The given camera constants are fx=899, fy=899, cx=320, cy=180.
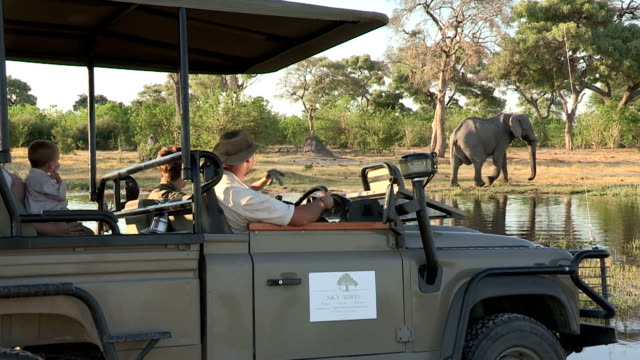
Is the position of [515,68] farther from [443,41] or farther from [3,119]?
[3,119]

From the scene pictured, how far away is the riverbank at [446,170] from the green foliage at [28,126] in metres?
0.67

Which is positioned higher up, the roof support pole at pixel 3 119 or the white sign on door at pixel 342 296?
the roof support pole at pixel 3 119

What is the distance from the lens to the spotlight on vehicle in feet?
14.3

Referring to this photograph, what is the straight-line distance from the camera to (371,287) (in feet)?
14.5

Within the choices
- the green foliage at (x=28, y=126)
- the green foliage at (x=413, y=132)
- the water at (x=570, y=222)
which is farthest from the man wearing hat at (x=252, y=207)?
the green foliage at (x=413, y=132)

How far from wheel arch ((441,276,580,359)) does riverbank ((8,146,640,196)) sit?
1993cm

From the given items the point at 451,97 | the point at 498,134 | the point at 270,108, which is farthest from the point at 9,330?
the point at 451,97

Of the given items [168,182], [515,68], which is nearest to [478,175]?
[515,68]

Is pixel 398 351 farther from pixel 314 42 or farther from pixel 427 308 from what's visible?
pixel 314 42

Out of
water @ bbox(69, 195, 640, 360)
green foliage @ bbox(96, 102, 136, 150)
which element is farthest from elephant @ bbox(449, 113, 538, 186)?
green foliage @ bbox(96, 102, 136, 150)

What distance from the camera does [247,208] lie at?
4438 millimetres

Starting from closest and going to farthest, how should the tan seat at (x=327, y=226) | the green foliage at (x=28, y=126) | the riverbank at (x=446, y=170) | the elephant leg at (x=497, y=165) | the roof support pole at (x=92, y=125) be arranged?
1. the tan seat at (x=327, y=226)
2. the roof support pole at (x=92, y=125)
3. the riverbank at (x=446, y=170)
4. the green foliage at (x=28, y=126)
5. the elephant leg at (x=497, y=165)

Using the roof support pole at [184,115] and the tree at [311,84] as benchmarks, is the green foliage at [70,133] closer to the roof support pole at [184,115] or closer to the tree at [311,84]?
the tree at [311,84]

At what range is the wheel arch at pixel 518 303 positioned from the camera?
4.59 metres
